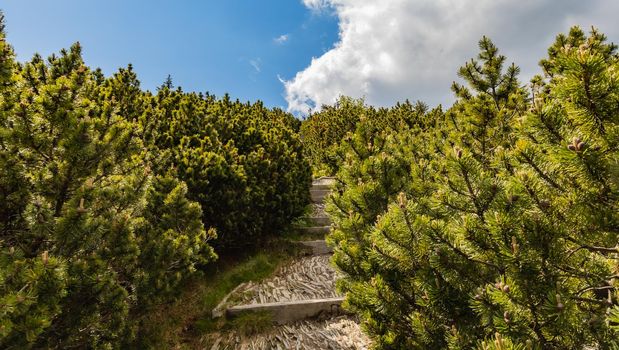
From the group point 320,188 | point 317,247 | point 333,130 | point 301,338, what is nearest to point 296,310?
point 301,338

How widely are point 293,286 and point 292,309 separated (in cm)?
124

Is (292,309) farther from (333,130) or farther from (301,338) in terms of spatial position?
(333,130)

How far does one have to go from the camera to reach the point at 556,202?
2.20 m

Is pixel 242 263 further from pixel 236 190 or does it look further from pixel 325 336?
pixel 325 336

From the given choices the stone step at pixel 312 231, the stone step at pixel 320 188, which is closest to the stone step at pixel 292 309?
the stone step at pixel 312 231

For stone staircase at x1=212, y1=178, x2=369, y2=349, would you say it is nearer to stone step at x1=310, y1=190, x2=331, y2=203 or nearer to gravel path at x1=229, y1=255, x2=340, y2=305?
gravel path at x1=229, y1=255, x2=340, y2=305

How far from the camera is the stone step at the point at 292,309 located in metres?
6.37

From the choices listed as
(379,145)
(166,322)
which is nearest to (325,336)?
(166,322)

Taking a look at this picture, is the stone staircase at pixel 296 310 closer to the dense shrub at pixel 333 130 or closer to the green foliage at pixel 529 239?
the green foliage at pixel 529 239

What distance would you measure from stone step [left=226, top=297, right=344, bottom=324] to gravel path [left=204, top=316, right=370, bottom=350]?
0.53 ft

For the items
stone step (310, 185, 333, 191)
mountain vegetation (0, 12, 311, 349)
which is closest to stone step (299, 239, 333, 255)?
stone step (310, 185, 333, 191)

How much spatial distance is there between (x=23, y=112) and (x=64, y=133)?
0.38 meters

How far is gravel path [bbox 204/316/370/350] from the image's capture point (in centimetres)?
573

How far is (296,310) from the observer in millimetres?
6523
